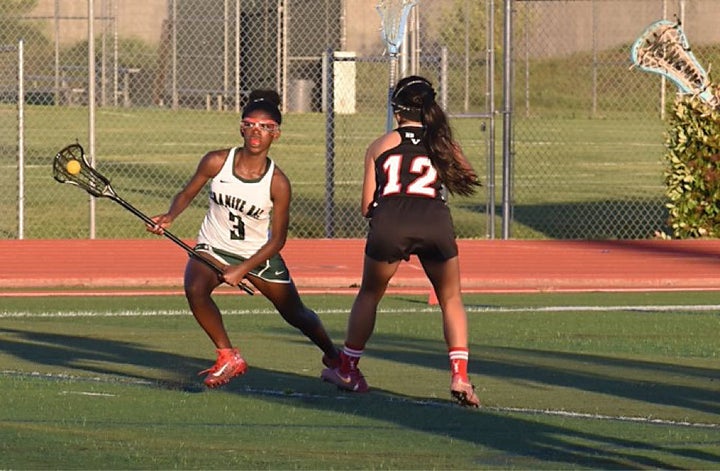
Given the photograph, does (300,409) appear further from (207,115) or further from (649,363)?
(207,115)

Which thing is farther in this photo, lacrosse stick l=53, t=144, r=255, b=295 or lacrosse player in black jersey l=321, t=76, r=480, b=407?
lacrosse stick l=53, t=144, r=255, b=295

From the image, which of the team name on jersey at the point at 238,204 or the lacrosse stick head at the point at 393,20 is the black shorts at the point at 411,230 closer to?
the team name on jersey at the point at 238,204

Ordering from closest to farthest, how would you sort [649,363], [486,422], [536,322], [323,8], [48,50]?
[486,422] < [649,363] < [536,322] < [323,8] < [48,50]

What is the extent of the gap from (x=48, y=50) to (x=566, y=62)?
13.4 m

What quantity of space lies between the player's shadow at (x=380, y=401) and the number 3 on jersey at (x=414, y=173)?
1160mm

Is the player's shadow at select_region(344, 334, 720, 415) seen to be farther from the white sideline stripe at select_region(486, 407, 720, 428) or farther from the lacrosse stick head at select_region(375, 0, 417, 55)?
the lacrosse stick head at select_region(375, 0, 417, 55)

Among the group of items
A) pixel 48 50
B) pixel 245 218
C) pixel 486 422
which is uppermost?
pixel 48 50

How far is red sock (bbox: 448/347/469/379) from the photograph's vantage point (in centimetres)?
969

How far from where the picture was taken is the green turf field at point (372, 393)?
8.18 meters

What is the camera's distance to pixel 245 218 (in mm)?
10500

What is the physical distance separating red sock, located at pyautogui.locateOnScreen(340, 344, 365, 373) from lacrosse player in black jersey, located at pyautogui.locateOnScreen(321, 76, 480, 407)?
0.47 m

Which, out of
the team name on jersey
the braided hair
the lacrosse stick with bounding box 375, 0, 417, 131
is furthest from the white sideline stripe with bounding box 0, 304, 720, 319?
the braided hair

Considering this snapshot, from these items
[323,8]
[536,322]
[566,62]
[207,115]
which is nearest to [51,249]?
[536,322]

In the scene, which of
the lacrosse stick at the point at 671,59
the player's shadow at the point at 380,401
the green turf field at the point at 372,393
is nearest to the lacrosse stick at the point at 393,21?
the green turf field at the point at 372,393
